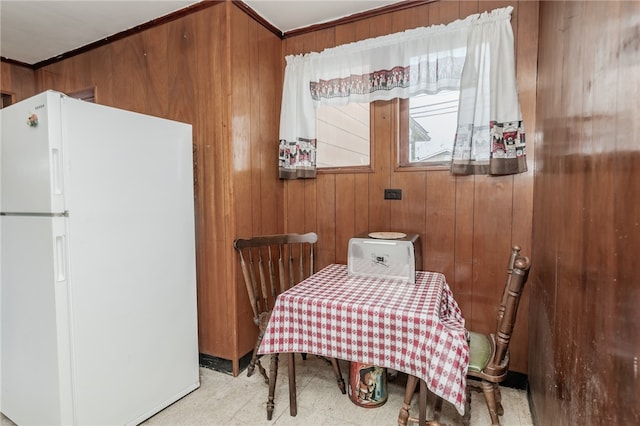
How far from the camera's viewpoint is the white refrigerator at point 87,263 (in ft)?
4.61

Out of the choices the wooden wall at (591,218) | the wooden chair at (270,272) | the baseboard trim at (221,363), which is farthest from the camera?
the baseboard trim at (221,363)

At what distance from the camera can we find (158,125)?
70.4 inches

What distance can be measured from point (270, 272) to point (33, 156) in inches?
54.0

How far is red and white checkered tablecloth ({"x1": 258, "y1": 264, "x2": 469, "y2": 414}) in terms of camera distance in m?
1.28

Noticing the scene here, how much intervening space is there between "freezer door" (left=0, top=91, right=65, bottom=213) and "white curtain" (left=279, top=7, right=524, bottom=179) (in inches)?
A: 55.1

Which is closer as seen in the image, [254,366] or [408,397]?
[408,397]

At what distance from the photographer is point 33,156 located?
56.4 inches

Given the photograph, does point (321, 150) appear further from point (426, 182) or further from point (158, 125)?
point (158, 125)

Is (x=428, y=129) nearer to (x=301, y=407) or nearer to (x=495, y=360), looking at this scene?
(x=495, y=360)

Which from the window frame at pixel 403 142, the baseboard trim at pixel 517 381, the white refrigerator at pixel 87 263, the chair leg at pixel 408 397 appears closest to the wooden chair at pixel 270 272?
the white refrigerator at pixel 87 263

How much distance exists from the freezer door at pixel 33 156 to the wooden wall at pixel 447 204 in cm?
160

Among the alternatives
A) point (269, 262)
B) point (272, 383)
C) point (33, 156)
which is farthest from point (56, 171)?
point (272, 383)

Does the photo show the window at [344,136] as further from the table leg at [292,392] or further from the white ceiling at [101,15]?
the table leg at [292,392]

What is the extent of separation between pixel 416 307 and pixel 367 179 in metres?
1.14
